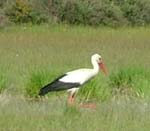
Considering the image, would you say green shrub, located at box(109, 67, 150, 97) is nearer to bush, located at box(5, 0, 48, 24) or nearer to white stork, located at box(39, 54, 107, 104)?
white stork, located at box(39, 54, 107, 104)

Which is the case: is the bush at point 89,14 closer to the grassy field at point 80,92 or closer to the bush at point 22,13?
the bush at point 22,13

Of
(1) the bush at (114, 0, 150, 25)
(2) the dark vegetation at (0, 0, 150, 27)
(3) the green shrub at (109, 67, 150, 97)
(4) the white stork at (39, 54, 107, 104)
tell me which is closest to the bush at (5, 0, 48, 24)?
(2) the dark vegetation at (0, 0, 150, 27)

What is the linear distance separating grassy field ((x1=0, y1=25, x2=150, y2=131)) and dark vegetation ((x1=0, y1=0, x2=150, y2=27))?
7387mm

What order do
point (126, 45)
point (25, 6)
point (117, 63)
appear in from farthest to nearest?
1. point (25, 6)
2. point (126, 45)
3. point (117, 63)

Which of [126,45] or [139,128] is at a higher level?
[139,128]

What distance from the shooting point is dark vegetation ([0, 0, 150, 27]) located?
35281 mm

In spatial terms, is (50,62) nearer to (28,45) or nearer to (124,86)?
(28,45)

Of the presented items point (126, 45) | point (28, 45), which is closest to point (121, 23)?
point (126, 45)

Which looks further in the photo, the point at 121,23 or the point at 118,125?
the point at 121,23

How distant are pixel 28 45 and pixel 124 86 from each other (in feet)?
39.8

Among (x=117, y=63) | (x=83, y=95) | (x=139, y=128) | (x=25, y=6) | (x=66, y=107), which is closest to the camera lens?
(x=139, y=128)

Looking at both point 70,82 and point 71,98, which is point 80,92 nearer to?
point 71,98

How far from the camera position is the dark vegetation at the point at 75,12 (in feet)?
116

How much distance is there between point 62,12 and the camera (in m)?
36.3
